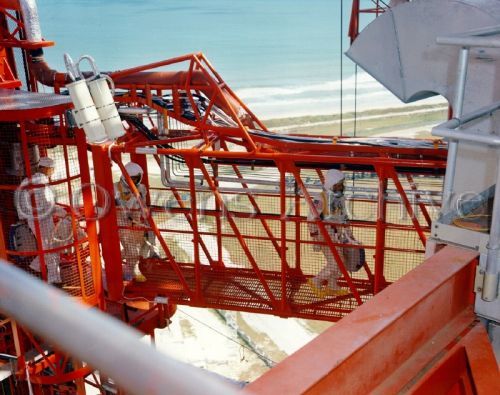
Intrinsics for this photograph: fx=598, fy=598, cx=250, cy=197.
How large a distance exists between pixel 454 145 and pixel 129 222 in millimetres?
5831

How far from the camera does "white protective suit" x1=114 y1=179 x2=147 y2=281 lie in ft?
27.5

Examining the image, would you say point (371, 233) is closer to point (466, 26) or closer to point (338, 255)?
point (338, 255)

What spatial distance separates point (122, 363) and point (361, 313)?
2132 mm

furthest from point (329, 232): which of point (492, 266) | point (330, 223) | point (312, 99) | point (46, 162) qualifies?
point (312, 99)

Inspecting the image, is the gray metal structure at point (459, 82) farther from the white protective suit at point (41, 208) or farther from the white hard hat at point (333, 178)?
the white protective suit at point (41, 208)

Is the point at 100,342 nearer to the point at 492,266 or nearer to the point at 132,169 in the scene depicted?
the point at 492,266

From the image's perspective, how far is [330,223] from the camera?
7.54 metres

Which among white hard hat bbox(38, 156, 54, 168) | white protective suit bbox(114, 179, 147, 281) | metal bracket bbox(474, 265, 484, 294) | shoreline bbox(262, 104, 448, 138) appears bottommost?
shoreline bbox(262, 104, 448, 138)

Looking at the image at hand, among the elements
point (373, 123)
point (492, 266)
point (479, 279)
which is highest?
point (492, 266)

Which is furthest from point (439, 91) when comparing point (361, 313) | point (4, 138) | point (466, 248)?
point (4, 138)

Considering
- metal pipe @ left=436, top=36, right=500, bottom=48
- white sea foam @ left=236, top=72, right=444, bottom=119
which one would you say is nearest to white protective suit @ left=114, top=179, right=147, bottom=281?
metal pipe @ left=436, top=36, right=500, bottom=48

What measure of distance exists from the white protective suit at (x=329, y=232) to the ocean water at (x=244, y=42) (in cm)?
2829

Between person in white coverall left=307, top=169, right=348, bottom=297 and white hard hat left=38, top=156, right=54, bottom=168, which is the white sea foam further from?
person in white coverall left=307, top=169, right=348, bottom=297

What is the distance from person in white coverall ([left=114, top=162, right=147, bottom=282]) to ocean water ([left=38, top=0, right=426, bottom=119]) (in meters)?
28.1
